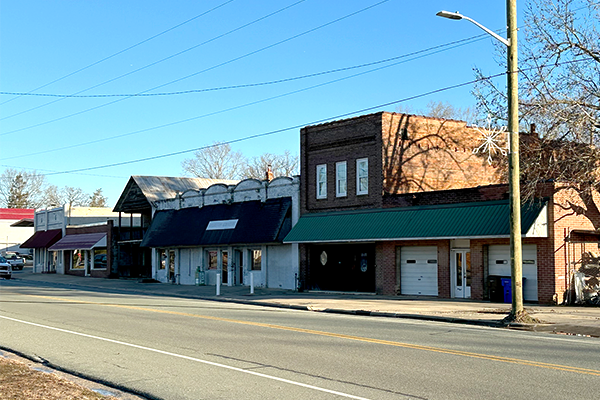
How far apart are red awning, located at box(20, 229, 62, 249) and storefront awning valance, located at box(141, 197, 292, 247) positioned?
17366mm

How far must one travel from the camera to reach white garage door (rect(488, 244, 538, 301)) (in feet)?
79.7

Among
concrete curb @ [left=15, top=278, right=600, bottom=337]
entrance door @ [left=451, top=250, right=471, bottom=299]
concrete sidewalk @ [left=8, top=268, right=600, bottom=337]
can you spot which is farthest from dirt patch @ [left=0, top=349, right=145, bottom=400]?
entrance door @ [left=451, top=250, right=471, bottom=299]

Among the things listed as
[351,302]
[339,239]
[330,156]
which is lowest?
[351,302]

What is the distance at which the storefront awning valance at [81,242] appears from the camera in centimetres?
5131

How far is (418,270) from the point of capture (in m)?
28.3

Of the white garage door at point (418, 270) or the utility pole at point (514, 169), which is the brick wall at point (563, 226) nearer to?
the white garage door at point (418, 270)

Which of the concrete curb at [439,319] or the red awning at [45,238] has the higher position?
the red awning at [45,238]

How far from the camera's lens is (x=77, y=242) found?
2130 inches

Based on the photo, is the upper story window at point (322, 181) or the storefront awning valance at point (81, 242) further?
the storefront awning valance at point (81, 242)

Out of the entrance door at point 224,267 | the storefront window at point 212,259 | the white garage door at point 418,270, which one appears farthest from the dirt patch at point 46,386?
the storefront window at point 212,259

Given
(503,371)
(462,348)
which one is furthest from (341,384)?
(462,348)

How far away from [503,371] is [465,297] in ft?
55.7

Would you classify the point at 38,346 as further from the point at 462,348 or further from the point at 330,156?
the point at 330,156

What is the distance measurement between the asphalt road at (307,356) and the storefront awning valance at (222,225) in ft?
51.1
